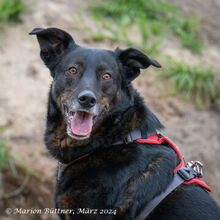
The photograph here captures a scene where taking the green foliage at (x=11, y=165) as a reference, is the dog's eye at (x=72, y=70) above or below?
above

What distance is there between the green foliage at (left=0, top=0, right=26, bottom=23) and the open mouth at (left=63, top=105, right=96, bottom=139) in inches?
162

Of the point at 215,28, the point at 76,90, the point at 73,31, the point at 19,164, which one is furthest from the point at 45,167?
the point at 215,28

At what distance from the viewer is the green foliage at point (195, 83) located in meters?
6.32

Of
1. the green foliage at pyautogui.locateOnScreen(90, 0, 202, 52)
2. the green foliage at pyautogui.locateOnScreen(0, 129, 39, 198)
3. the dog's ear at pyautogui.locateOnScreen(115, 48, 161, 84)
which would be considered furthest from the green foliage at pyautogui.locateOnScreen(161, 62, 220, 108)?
the dog's ear at pyautogui.locateOnScreen(115, 48, 161, 84)

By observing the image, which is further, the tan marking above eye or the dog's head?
the tan marking above eye

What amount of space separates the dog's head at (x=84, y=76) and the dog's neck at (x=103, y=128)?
0.24ft

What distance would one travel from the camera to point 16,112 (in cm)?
530

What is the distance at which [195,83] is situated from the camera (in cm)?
641

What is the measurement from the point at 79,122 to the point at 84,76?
0.39 metres

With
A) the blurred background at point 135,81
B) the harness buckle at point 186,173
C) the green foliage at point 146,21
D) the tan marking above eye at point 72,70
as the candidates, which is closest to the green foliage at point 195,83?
the blurred background at point 135,81

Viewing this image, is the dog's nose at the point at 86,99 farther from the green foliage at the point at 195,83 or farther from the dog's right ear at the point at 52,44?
the green foliage at the point at 195,83

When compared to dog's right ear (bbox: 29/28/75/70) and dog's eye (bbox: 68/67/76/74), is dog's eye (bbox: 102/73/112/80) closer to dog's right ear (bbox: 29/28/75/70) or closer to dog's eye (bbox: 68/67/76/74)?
dog's eye (bbox: 68/67/76/74)

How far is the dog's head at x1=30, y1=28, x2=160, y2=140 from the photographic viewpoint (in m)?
2.75

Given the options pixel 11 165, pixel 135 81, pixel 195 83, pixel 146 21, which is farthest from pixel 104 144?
pixel 146 21
